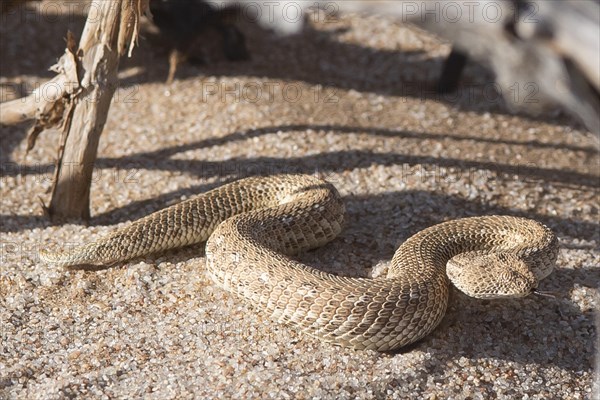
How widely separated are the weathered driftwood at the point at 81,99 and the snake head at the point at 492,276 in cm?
258

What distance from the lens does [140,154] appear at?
7.28m

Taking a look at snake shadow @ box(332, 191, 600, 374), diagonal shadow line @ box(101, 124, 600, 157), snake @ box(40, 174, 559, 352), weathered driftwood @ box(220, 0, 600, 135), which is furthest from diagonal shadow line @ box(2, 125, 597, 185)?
weathered driftwood @ box(220, 0, 600, 135)

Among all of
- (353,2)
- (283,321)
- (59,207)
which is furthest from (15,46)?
(353,2)

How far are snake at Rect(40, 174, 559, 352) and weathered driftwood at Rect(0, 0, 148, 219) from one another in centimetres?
79

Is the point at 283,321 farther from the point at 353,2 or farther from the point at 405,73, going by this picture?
the point at 405,73

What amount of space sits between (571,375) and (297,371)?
1591 mm

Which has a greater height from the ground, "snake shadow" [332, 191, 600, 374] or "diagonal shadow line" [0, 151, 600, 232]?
"diagonal shadow line" [0, 151, 600, 232]

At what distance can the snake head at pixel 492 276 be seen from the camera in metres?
4.82

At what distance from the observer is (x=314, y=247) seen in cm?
588

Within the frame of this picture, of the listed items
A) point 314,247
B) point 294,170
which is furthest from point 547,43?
point 294,170

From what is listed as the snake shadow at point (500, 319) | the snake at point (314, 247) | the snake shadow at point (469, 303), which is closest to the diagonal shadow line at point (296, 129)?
the snake shadow at point (469, 303)

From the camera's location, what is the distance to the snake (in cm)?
462

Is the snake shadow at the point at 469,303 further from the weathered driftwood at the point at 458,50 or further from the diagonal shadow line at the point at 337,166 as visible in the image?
the weathered driftwood at the point at 458,50

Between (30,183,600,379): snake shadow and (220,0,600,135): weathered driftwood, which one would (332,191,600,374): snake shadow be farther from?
(220,0,600,135): weathered driftwood
